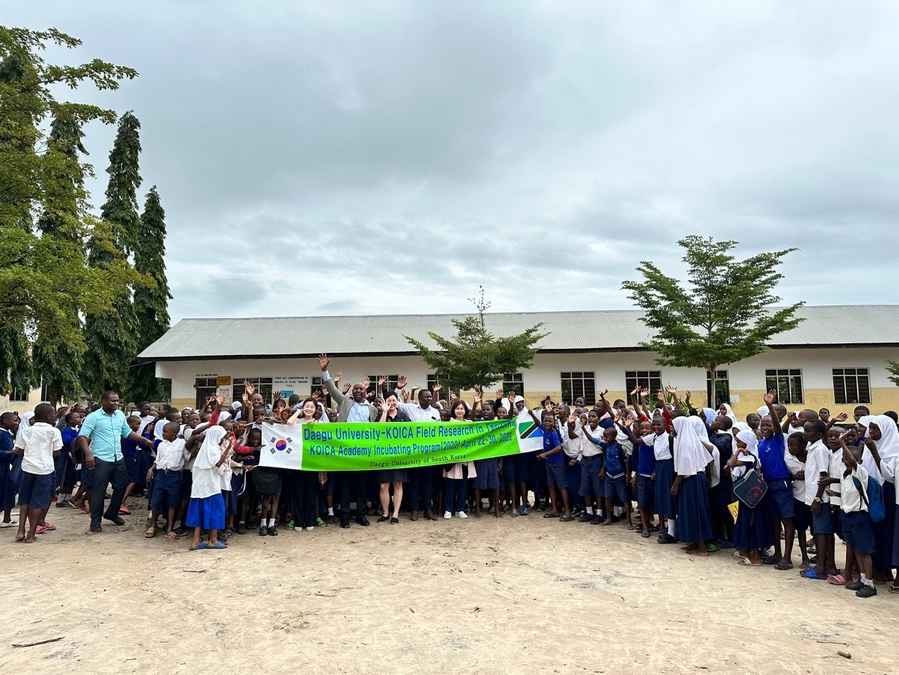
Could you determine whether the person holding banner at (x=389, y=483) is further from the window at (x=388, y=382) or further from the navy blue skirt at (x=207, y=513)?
the window at (x=388, y=382)

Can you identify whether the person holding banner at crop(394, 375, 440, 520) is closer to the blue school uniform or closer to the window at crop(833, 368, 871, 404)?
the blue school uniform

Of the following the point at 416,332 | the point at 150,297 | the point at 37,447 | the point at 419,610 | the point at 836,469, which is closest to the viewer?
the point at 419,610

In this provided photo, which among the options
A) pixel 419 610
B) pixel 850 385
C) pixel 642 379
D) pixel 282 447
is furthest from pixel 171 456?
pixel 850 385

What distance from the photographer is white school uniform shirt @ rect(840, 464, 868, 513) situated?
537 centimetres

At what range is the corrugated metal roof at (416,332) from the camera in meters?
23.9

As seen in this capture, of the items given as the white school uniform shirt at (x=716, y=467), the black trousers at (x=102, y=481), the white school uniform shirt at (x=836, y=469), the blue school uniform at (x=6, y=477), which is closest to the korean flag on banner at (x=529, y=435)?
the white school uniform shirt at (x=716, y=467)

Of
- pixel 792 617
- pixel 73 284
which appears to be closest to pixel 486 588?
pixel 792 617

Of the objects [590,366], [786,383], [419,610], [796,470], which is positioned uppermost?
[590,366]

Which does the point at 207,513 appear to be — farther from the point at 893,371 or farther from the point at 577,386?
the point at 893,371

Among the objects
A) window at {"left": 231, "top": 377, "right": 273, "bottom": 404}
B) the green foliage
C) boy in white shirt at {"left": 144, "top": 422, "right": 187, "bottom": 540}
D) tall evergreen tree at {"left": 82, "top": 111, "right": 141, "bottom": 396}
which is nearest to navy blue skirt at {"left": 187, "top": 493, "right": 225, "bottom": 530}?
boy in white shirt at {"left": 144, "top": 422, "right": 187, "bottom": 540}

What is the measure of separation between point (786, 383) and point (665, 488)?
19.8 meters

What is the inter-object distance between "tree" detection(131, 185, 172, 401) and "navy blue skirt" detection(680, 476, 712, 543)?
90.7 feet

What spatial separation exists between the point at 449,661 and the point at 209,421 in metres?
4.90

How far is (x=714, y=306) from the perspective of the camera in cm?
2025
